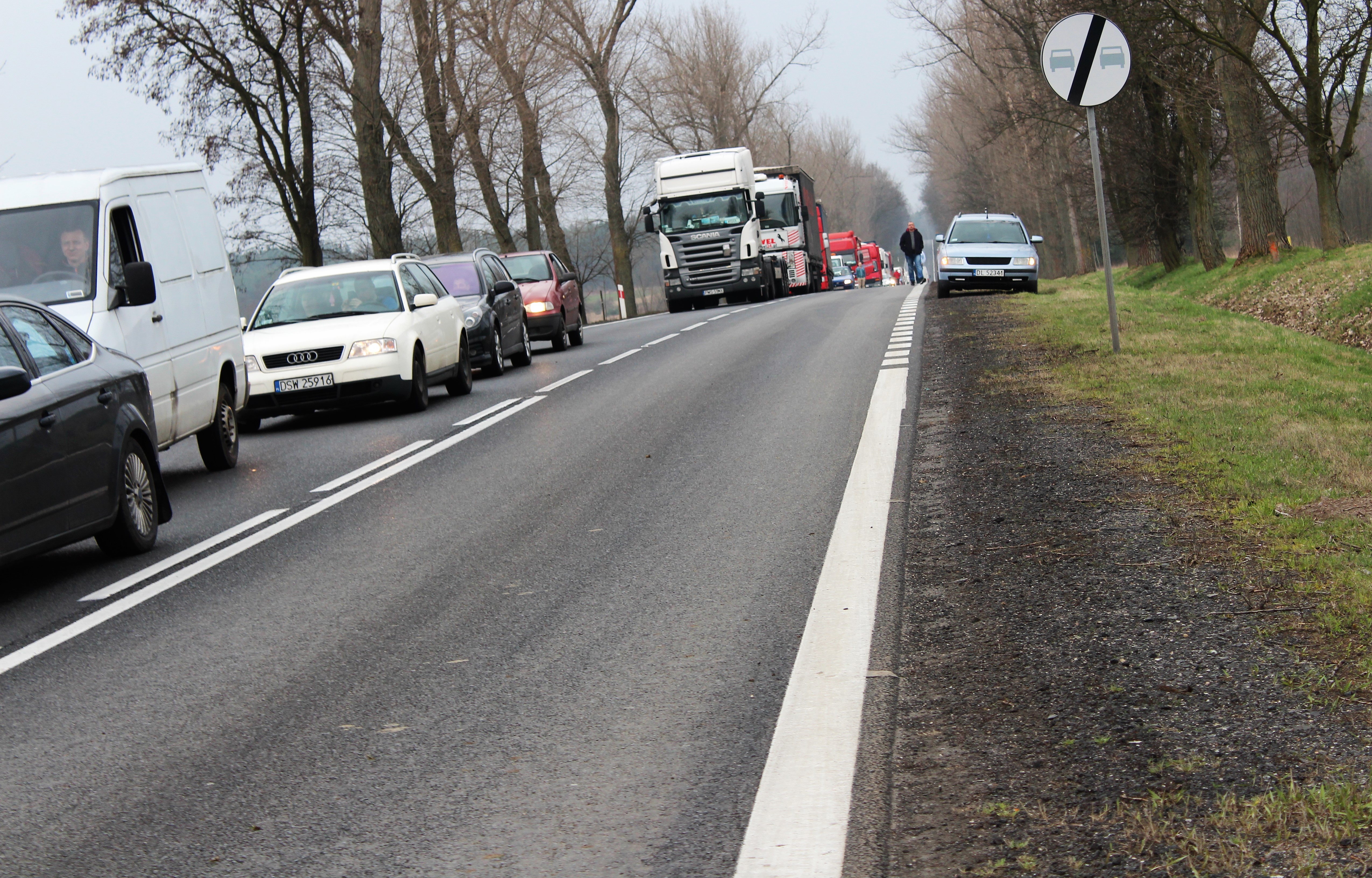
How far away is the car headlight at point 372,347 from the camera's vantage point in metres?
14.4

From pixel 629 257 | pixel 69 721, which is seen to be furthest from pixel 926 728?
pixel 629 257

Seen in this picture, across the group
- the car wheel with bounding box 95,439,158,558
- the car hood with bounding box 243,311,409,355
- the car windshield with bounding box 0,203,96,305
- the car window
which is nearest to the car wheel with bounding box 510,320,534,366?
the car hood with bounding box 243,311,409,355

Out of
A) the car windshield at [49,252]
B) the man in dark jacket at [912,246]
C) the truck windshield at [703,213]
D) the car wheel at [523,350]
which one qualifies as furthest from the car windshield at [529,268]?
the man in dark jacket at [912,246]

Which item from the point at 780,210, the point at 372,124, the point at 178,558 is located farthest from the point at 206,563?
the point at 780,210

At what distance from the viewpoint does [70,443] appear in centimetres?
750

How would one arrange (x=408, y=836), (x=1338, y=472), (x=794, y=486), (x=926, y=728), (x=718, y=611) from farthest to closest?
(x=794, y=486)
(x=1338, y=472)
(x=718, y=611)
(x=926, y=728)
(x=408, y=836)

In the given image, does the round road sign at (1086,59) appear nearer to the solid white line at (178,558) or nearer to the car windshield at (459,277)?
the solid white line at (178,558)

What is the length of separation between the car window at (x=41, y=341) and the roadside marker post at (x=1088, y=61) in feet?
26.7

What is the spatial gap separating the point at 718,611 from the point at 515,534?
230 cm

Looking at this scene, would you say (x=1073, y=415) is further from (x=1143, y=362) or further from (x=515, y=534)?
(x=515, y=534)

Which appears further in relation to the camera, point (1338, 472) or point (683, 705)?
point (1338, 472)

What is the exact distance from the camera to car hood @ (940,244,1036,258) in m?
27.4

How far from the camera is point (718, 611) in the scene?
566 centimetres

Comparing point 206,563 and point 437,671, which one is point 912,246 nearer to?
point 206,563
